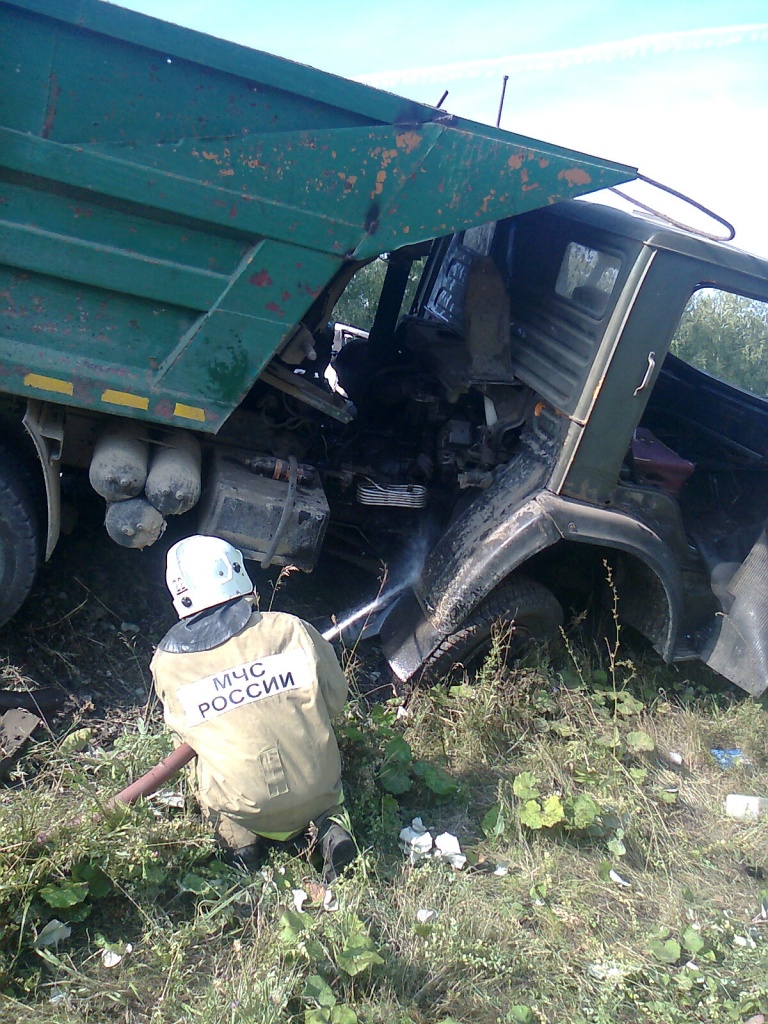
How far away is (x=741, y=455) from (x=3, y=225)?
3727mm

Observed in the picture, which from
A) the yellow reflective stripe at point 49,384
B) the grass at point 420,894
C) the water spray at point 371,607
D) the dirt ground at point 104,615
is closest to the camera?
the grass at point 420,894

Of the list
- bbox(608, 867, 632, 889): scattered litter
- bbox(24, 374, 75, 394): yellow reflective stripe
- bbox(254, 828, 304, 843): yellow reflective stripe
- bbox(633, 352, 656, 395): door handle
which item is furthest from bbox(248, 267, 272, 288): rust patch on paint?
bbox(608, 867, 632, 889): scattered litter

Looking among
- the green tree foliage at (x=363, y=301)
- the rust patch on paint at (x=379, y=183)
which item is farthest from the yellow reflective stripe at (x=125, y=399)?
the green tree foliage at (x=363, y=301)

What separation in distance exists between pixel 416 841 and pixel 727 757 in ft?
5.53

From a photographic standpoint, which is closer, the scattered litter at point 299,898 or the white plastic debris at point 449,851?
the scattered litter at point 299,898

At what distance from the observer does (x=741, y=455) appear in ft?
14.6

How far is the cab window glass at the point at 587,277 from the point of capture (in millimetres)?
3275

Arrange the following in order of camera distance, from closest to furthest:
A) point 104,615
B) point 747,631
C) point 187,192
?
point 187,192 < point 747,631 < point 104,615

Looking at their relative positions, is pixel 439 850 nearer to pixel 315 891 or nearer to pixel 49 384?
pixel 315 891

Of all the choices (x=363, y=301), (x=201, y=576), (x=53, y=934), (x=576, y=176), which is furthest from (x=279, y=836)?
(x=363, y=301)

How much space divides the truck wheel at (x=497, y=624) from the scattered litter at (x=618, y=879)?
1025 millimetres

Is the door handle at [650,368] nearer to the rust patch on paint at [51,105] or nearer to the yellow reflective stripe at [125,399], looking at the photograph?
the yellow reflective stripe at [125,399]

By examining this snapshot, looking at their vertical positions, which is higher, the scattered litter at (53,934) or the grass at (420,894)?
the grass at (420,894)

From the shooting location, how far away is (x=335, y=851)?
254 cm
